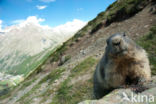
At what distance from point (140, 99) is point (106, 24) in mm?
22438

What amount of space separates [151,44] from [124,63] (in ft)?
24.8

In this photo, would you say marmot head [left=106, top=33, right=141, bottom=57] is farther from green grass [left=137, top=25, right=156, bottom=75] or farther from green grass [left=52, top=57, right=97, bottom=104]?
green grass [left=52, top=57, right=97, bottom=104]

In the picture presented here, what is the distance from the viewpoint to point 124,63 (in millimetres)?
5102

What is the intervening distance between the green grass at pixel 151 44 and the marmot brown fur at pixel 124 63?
4.22 m

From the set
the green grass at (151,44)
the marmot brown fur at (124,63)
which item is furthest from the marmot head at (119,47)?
the green grass at (151,44)

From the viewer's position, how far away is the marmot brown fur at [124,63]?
4.89 meters

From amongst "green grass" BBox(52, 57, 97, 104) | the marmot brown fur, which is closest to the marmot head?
the marmot brown fur

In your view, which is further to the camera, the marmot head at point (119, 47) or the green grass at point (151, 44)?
the green grass at point (151, 44)

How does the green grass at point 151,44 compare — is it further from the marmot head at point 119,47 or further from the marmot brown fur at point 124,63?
the marmot head at point 119,47

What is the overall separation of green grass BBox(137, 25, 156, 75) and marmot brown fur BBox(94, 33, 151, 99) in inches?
166

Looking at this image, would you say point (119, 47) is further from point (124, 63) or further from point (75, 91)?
point (75, 91)

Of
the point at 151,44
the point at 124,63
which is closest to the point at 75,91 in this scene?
the point at 151,44

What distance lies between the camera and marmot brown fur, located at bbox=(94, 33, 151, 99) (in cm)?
489

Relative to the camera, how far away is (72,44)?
95.8 ft
